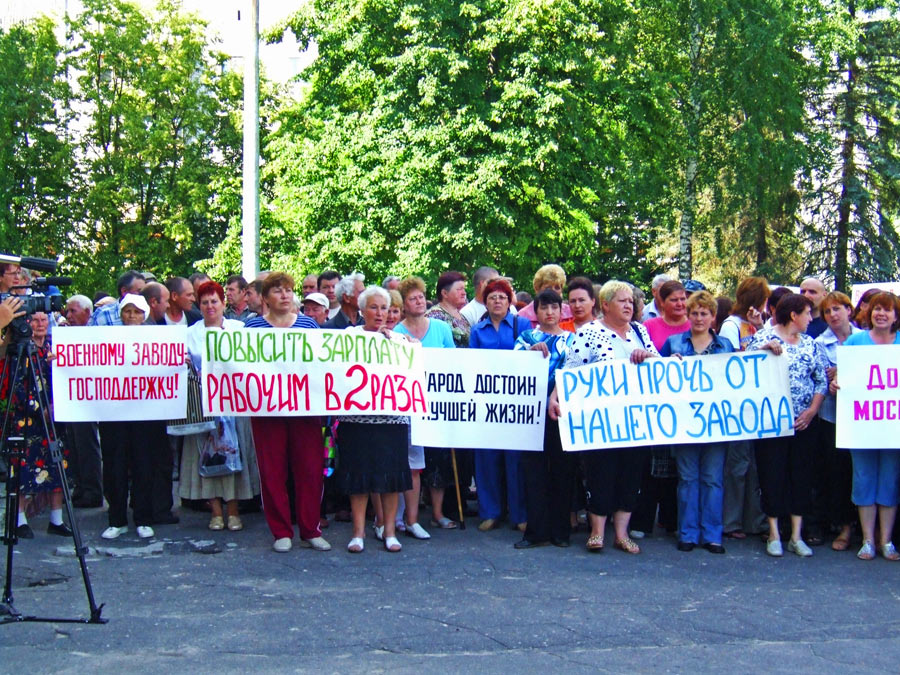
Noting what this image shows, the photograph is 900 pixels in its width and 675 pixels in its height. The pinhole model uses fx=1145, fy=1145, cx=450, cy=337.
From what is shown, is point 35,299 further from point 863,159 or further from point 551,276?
point 863,159

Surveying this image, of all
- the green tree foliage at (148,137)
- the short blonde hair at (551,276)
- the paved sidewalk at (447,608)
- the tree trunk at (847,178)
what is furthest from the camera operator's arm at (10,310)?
the green tree foliage at (148,137)

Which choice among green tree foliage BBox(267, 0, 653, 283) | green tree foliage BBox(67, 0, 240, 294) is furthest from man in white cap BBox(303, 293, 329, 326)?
green tree foliage BBox(67, 0, 240, 294)

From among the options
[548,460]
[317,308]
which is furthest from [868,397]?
[317,308]

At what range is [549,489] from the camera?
8.69 m

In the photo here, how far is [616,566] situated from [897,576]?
75.2 inches

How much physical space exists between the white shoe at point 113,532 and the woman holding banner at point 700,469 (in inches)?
168

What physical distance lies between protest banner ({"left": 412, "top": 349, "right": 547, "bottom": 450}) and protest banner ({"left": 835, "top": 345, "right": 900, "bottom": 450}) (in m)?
2.22

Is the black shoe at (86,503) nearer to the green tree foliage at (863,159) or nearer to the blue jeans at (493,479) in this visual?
the blue jeans at (493,479)

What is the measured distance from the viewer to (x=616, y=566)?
314 inches

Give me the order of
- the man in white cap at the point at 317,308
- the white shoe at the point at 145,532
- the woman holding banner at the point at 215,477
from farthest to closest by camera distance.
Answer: the man in white cap at the point at 317,308
the woman holding banner at the point at 215,477
the white shoe at the point at 145,532

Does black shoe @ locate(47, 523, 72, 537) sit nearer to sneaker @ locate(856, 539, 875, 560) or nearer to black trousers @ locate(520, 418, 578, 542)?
black trousers @ locate(520, 418, 578, 542)

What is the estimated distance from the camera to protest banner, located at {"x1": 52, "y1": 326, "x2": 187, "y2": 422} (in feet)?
29.1

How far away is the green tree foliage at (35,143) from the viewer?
→ 4034cm

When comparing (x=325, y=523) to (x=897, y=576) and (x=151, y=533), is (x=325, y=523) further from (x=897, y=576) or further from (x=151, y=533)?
(x=897, y=576)
